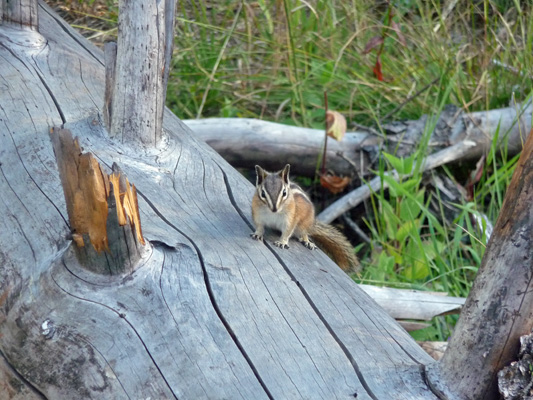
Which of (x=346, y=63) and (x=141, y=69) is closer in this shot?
(x=141, y=69)

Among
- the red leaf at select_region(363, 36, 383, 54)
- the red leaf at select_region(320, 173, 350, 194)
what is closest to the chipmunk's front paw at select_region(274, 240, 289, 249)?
the red leaf at select_region(320, 173, 350, 194)

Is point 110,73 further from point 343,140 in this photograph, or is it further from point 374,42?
point 374,42

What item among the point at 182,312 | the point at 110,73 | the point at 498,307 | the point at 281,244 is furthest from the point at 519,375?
the point at 110,73

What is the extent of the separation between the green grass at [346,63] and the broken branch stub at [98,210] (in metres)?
2.69

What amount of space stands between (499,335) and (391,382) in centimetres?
32

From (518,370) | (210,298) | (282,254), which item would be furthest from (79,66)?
(518,370)

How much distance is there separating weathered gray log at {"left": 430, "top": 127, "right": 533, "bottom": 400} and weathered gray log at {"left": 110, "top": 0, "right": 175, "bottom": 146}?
1620 millimetres

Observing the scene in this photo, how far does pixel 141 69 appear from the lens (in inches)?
116

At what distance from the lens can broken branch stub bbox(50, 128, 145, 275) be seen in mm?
2055

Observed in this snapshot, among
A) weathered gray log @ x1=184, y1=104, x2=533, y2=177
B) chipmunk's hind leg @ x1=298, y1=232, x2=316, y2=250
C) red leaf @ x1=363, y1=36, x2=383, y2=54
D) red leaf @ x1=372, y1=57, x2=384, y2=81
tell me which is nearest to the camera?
chipmunk's hind leg @ x1=298, y1=232, x2=316, y2=250

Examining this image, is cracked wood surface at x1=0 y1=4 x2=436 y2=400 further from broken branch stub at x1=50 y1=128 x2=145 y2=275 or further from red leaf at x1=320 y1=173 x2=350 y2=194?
red leaf at x1=320 y1=173 x2=350 y2=194

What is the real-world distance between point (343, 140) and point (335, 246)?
1.66m

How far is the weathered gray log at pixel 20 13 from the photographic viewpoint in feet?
12.0

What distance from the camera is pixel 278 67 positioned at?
5098mm
